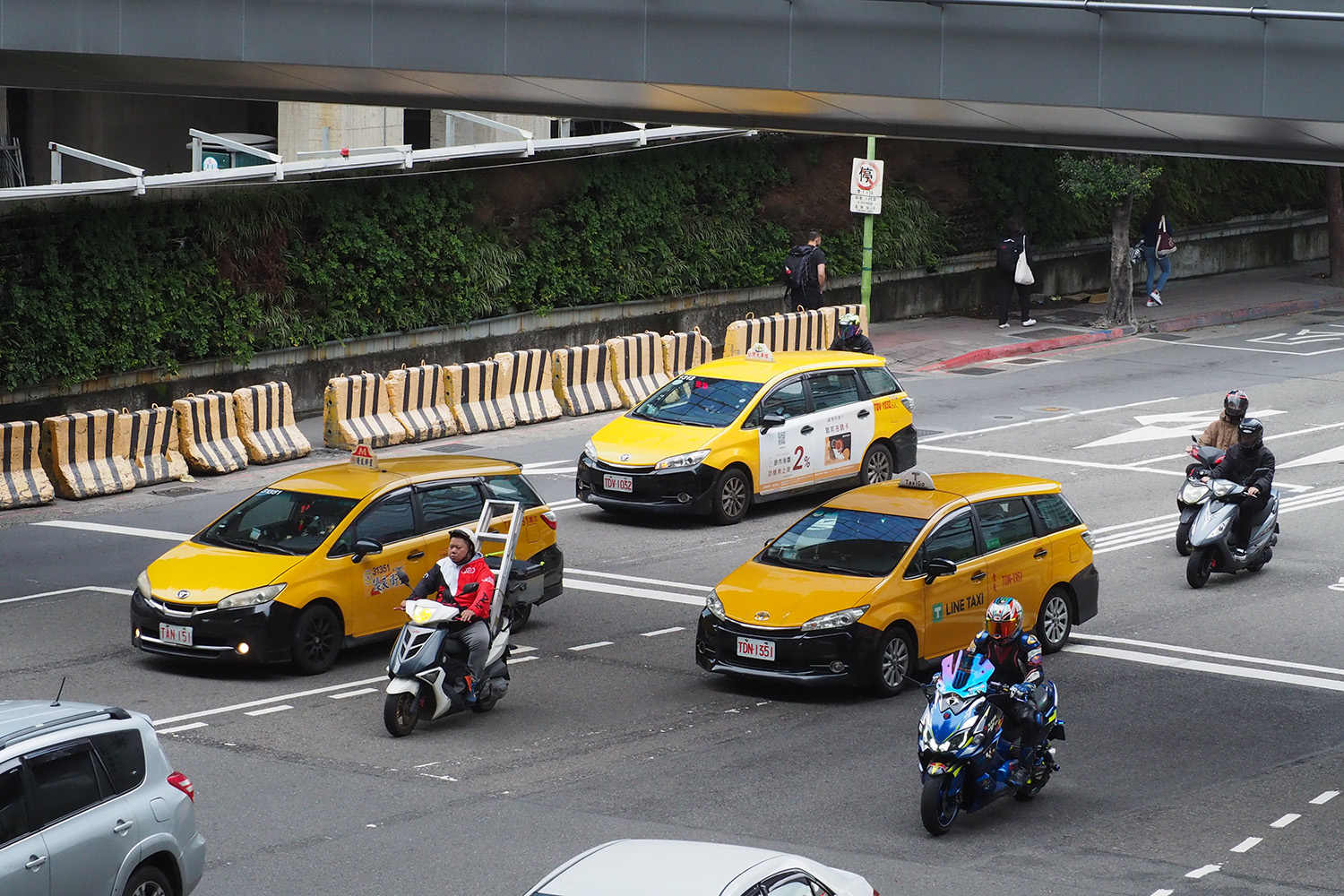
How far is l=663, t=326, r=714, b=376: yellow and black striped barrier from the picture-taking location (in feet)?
96.4

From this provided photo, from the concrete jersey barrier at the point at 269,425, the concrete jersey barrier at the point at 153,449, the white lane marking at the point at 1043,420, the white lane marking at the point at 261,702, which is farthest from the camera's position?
the white lane marking at the point at 1043,420

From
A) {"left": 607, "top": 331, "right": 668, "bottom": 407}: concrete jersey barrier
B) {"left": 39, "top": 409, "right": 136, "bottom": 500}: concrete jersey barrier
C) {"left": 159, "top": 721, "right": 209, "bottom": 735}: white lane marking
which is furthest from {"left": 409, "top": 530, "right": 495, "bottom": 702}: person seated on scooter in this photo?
{"left": 607, "top": 331, "right": 668, "bottom": 407}: concrete jersey barrier

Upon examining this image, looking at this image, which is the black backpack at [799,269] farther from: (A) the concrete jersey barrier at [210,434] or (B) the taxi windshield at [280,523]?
(B) the taxi windshield at [280,523]

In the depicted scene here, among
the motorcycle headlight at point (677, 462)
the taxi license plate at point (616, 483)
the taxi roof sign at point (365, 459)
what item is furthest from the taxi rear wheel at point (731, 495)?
the taxi roof sign at point (365, 459)

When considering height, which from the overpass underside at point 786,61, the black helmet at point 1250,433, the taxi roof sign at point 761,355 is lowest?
the black helmet at point 1250,433

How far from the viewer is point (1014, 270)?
1374 inches

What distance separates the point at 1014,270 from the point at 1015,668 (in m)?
23.7

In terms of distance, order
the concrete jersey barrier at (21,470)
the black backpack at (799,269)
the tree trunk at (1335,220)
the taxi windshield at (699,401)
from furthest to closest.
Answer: the tree trunk at (1335,220), the black backpack at (799,269), the taxi windshield at (699,401), the concrete jersey barrier at (21,470)

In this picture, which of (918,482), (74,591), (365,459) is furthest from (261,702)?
(918,482)

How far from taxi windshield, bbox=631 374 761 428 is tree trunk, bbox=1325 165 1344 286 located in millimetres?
22114

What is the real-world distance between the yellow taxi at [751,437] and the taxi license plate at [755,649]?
19.2 feet

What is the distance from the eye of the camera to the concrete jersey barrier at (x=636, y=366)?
28.2 m

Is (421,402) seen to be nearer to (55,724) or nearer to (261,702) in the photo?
(261,702)

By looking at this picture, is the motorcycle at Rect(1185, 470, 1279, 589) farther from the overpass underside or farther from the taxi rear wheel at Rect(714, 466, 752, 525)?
the taxi rear wheel at Rect(714, 466, 752, 525)
